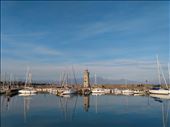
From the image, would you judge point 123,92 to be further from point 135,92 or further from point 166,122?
point 166,122

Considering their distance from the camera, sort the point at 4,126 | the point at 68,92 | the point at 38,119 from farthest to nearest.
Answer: the point at 68,92
the point at 38,119
the point at 4,126

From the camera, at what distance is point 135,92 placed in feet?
273

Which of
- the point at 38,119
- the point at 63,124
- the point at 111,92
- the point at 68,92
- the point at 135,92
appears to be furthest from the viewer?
the point at 111,92

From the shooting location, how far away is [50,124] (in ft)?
101

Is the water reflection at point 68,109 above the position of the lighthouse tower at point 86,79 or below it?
below

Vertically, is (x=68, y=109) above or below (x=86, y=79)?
below

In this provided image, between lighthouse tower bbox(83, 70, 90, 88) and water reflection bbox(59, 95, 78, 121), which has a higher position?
A: lighthouse tower bbox(83, 70, 90, 88)

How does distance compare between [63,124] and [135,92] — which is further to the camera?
[135,92]

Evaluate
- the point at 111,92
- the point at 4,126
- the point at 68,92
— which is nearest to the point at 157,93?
the point at 111,92

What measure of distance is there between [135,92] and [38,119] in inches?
2121

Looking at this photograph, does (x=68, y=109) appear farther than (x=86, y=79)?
No

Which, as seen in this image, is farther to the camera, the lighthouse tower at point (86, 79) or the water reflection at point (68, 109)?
the lighthouse tower at point (86, 79)

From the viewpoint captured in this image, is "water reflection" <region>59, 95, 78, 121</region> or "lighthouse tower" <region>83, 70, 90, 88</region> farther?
"lighthouse tower" <region>83, 70, 90, 88</region>

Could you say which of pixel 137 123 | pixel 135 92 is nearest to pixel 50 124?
pixel 137 123
